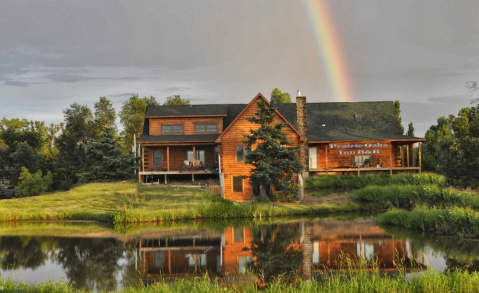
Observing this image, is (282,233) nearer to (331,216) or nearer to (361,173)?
(331,216)

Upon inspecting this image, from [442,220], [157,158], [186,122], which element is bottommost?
[442,220]

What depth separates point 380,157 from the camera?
44562mm

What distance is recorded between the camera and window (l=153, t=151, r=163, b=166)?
146ft

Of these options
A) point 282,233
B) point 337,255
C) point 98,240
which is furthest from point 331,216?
point 98,240

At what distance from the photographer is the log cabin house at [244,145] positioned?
40.0m

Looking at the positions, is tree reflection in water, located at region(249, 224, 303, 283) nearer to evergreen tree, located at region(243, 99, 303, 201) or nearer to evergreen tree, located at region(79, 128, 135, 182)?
evergreen tree, located at region(243, 99, 303, 201)

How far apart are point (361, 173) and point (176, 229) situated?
22.4 m

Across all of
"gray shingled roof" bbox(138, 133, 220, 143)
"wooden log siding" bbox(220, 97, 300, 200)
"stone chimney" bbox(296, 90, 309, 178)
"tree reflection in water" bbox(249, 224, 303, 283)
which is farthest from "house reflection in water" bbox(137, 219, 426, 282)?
"gray shingled roof" bbox(138, 133, 220, 143)

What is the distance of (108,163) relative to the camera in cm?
4253

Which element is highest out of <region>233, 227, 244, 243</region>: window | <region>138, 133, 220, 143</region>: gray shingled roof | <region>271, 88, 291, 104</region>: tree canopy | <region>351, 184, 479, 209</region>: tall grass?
<region>271, 88, 291, 104</region>: tree canopy

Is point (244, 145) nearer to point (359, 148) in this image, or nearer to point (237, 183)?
point (237, 183)

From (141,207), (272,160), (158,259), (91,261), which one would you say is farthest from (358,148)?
(91,261)

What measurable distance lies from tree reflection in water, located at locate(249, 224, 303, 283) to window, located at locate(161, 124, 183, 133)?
19.9 m

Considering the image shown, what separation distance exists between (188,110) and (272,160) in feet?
42.4
